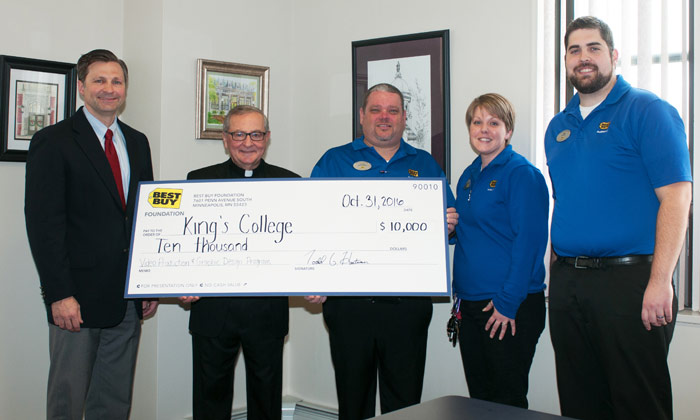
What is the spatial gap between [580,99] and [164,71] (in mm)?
2082

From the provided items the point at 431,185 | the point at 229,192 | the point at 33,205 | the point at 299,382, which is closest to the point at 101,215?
the point at 33,205

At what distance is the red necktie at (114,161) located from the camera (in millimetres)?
2502

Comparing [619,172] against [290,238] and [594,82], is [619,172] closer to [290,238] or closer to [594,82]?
[594,82]

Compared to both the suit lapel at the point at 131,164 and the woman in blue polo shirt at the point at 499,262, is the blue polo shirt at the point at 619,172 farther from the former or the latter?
the suit lapel at the point at 131,164

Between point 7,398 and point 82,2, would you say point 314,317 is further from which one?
point 82,2

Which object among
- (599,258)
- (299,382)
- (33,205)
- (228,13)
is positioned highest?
(228,13)

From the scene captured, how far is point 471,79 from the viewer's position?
119 inches

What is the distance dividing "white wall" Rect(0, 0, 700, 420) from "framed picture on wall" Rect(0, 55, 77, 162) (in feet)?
0.26

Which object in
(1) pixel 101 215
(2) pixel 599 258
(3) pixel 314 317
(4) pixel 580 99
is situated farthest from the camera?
(3) pixel 314 317

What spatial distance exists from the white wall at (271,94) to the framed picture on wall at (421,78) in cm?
5

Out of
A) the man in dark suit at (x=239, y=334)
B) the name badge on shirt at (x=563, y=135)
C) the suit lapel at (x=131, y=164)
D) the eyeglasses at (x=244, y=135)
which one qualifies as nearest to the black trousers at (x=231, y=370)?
the man in dark suit at (x=239, y=334)

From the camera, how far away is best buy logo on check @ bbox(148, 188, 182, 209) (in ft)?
7.73

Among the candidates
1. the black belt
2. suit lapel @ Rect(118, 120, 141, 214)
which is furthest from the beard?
suit lapel @ Rect(118, 120, 141, 214)
